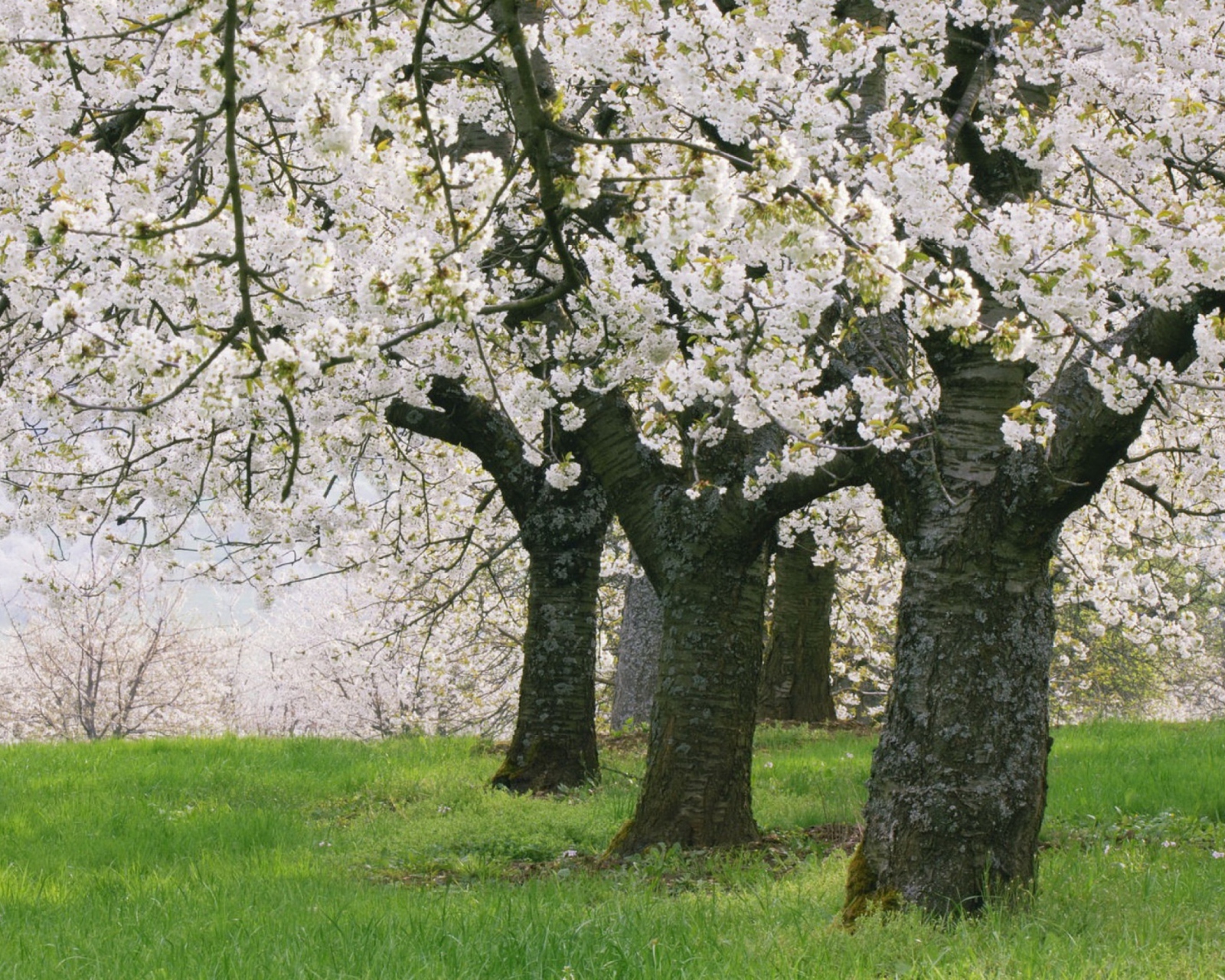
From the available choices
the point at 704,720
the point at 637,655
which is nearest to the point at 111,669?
the point at 637,655

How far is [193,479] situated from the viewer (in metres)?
9.17

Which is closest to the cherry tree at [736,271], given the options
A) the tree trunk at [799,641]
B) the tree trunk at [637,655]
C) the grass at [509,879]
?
the grass at [509,879]

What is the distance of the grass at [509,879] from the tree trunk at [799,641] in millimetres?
2797

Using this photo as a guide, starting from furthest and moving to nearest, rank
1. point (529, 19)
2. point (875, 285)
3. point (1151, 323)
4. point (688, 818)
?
1. point (529, 19)
2. point (688, 818)
3. point (1151, 323)
4. point (875, 285)

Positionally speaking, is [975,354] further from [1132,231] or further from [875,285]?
[875,285]

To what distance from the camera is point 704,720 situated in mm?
6926

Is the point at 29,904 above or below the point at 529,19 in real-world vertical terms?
below

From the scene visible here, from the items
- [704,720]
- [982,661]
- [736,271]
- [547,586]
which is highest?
[736,271]

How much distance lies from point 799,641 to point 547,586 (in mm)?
5370

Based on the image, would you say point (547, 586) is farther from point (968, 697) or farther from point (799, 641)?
point (799, 641)

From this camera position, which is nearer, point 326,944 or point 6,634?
point 326,944

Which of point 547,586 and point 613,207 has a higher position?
point 613,207

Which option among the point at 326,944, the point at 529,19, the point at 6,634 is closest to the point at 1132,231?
the point at 326,944

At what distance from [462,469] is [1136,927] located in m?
9.98
